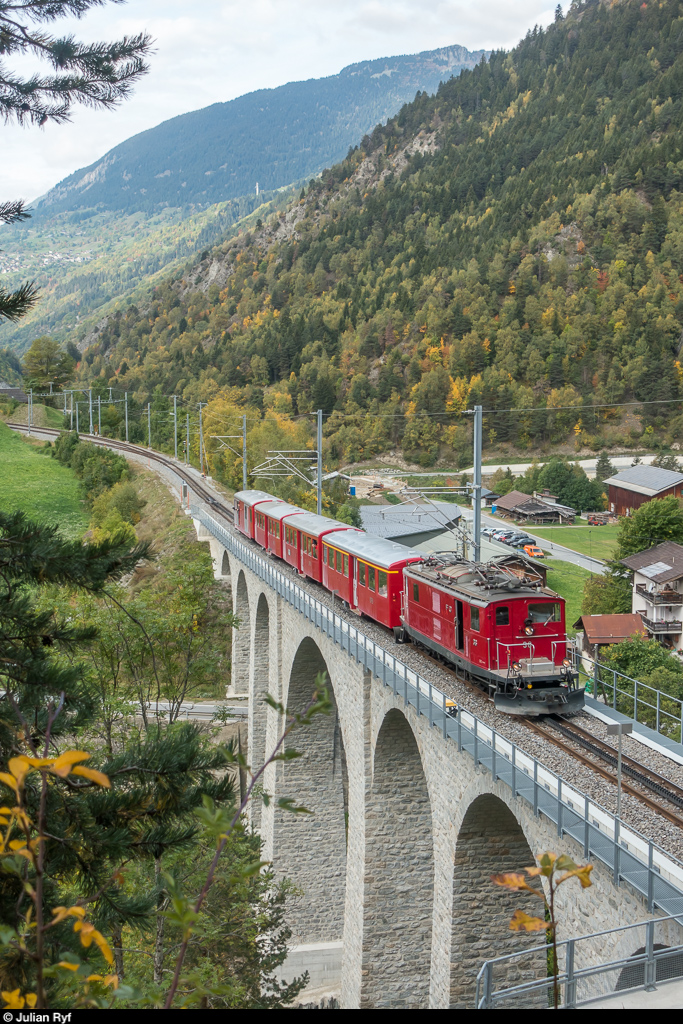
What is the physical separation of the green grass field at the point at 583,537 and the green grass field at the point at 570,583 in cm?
214

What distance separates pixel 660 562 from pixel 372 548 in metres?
27.6

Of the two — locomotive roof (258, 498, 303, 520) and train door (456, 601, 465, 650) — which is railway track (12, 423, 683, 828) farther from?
locomotive roof (258, 498, 303, 520)

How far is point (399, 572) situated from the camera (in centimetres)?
2212

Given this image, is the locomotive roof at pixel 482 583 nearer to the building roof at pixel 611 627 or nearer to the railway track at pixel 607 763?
the railway track at pixel 607 763

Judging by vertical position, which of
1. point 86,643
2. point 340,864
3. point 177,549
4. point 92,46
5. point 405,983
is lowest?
point 340,864

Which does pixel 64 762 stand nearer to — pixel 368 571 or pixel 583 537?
pixel 368 571

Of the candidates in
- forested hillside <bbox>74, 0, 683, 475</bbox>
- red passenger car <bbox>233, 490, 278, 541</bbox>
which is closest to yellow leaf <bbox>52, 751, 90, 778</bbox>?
red passenger car <bbox>233, 490, 278, 541</bbox>

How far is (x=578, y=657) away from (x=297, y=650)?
1261 centimetres

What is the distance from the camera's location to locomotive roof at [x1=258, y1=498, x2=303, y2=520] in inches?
1404

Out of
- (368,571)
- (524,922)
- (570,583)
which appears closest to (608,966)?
(524,922)

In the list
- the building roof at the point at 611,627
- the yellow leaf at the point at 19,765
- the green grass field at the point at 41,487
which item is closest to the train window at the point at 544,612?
Result: the yellow leaf at the point at 19,765

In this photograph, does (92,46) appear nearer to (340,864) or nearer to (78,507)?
(340,864)

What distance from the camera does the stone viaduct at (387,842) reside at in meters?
14.0

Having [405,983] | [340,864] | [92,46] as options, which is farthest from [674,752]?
[340,864]
